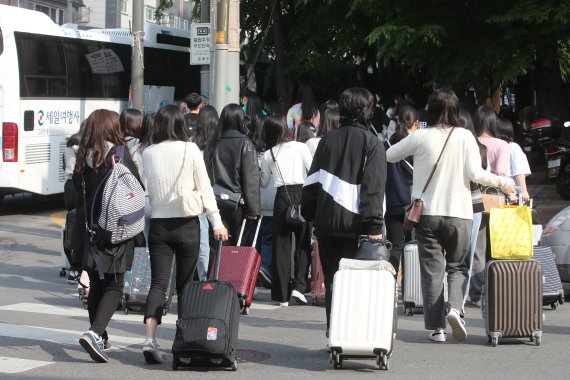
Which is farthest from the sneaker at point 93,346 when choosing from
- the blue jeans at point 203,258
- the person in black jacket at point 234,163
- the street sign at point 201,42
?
the street sign at point 201,42

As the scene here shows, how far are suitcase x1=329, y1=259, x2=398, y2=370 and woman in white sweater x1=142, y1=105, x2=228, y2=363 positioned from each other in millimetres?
1010

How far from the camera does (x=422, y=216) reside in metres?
7.92

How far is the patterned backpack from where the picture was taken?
7.52 meters

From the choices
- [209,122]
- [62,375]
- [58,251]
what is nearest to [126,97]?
[58,251]

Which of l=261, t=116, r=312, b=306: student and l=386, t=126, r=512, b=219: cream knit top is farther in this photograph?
l=261, t=116, r=312, b=306: student

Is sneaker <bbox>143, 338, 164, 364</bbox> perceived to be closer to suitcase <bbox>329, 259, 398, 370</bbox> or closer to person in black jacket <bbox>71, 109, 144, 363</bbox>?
person in black jacket <bbox>71, 109, 144, 363</bbox>

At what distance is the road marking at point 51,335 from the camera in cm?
845

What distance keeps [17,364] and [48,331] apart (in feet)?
4.43

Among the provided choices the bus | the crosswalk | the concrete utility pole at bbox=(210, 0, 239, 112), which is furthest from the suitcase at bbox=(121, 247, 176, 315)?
the bus

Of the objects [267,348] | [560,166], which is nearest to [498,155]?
[267,348]

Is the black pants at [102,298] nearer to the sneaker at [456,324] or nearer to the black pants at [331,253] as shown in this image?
the black pants at [331,253]

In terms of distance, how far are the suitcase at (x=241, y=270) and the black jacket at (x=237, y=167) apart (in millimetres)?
377

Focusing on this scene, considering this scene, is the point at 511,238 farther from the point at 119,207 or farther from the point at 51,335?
the point at 51,335

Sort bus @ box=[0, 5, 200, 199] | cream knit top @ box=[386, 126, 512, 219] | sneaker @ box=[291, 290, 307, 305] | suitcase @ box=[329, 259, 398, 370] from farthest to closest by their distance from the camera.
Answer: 1. bus @ box=[0, 5, 200, 199]
2. sneaker @ box=[291, 290, 307, 305]
3. cream knit top @ box=[386, 126, 512, 219]
4. suitcase @ box=[329, 259, 398, 370]
